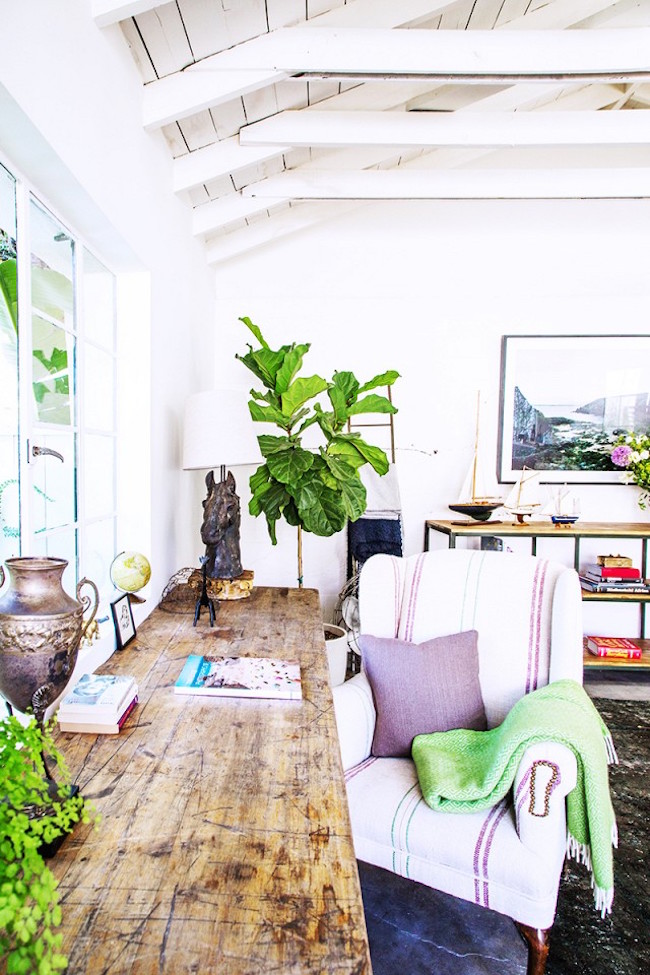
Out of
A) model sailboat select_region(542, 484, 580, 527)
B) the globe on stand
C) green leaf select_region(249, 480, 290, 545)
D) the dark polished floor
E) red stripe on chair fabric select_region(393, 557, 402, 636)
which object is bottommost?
the dark polished floor

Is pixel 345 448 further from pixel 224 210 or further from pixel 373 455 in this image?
pixel 224 210

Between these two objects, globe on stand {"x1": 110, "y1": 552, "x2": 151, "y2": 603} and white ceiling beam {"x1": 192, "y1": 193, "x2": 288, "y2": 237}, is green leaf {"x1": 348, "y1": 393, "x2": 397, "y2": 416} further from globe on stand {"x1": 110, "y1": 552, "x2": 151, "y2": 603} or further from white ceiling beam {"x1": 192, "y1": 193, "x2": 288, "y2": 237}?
globe on stand {"x1": 110, "y1": 552, "x2": 151, "y2": 603}

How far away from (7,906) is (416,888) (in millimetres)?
1676

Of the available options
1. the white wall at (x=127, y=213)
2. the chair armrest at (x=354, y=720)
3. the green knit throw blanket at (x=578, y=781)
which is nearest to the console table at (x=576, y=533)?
the white wall at (x=127, y=213)

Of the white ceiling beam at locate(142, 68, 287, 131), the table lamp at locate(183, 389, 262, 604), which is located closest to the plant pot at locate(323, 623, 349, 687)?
the table lamp at locate(183, 389, 262, 604)

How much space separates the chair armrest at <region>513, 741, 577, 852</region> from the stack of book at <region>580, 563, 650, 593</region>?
7.32 feet

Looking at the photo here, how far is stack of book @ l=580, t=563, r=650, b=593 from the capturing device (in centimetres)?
331

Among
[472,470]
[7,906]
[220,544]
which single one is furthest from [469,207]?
[7,906]

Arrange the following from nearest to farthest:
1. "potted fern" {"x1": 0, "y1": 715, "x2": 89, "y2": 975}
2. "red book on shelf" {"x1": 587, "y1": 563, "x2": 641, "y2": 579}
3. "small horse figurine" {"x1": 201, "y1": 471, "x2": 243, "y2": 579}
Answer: "potted fern" {"x1": 0, "y1": 715, "x2": 89, "y2": 975} → "small horse figurine" {"x1": 201, "y1": 471, "x2": 243, "y2": 579} → "red book on shelf" {"x1": 587, "y1": 563, "x2": 641, "y2": 579}

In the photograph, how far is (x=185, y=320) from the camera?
2.73m

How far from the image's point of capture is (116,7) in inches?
58.9

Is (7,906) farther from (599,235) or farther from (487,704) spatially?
(599,235)

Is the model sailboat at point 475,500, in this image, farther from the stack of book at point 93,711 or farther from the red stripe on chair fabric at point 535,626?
the stack of book at point 93,711

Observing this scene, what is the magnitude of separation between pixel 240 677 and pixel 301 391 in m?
1.31
